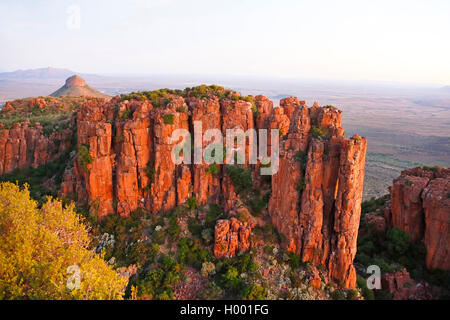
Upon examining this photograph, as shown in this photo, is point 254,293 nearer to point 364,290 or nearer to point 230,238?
point 230,238

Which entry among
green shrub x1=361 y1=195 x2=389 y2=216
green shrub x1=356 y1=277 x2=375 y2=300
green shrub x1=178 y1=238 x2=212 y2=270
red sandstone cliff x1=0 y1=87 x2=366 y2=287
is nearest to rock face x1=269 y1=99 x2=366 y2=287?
red sandstone cliff x1=0 y1=87 x2=366 y2=287

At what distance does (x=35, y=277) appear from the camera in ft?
58.3

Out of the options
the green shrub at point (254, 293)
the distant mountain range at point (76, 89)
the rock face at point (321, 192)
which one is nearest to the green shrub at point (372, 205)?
the rock face at point (321, 192)

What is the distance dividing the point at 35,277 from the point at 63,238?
5.34 metres

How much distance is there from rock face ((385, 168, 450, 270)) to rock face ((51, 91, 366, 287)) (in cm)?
1130

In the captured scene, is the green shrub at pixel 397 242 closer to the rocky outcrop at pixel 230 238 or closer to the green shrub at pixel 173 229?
the rocky outcrop at pixel 230 238

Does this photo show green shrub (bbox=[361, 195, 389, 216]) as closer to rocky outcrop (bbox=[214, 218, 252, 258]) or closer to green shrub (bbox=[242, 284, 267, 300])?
rocky outcrop (bbox=[214, 218, 252, 258])

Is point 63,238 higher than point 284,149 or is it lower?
lower

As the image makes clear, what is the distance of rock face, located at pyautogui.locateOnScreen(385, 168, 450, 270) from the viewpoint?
2831 centimetres

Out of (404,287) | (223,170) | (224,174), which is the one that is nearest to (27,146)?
(223,170)

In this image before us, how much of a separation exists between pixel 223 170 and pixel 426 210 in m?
23.1
